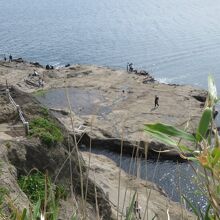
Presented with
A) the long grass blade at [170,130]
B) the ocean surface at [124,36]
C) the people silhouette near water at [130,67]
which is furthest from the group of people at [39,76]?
the long grass blade at [170,130]

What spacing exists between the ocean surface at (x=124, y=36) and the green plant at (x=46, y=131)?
1415 inches

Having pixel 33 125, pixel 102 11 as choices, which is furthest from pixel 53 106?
pixel 102 11

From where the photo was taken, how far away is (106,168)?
92.9 ft

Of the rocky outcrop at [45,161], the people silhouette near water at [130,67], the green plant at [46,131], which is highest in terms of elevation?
the green plant at [46,131]

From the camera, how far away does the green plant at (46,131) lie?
571 inches

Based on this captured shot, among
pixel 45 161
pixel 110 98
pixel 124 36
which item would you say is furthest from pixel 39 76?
pixel 45 161

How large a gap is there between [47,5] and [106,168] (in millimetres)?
79718

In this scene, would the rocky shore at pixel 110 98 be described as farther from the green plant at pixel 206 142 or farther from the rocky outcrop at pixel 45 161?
the green plant at pixel 206 142

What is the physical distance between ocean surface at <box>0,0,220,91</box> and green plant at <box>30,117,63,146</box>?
35.9 m

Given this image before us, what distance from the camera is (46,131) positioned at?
48.7ft

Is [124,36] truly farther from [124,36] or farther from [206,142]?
[206,142]

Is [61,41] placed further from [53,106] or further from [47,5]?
[47,5]

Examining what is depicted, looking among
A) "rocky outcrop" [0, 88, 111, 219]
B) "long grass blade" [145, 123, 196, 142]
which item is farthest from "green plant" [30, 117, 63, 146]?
"long grass blade" [145, 123, 196, 142]

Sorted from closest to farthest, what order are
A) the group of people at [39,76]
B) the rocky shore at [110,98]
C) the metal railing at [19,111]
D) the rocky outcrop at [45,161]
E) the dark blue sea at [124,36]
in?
the rocky outcrop at [45,161]
the metal railing at [19,111]
the rocky shore at [110,98]
the group of people at [39,76]
the dark blue sea at [124,36]
